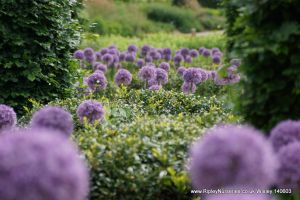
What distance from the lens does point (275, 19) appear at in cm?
355

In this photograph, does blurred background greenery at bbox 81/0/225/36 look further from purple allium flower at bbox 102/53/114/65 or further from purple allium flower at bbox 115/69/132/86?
purple allium flower at bbox 115/69/132/86

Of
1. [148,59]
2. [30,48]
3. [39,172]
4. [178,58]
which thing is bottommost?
[39,172]

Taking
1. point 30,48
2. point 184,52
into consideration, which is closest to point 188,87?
point 30,48

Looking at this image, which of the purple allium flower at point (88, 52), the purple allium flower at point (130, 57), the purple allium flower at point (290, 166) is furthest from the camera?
the purple allium flower at point (130, 57)

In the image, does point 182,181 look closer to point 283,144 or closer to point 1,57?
point 283,144

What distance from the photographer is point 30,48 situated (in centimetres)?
605

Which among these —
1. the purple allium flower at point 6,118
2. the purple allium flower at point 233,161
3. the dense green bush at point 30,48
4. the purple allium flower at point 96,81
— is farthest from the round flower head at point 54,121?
the purple allium flower at point 96,81

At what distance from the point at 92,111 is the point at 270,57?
5.27 ft

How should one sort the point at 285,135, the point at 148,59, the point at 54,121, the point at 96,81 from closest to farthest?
1. the point at 285,135
2. the point at 54,121
3. the point at 96,81
4. the point at 148,59

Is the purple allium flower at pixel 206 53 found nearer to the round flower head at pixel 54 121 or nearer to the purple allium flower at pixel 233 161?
the round flower head at pixel 54 121

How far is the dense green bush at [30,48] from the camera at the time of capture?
593cm

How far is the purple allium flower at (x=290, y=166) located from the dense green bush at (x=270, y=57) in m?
0.78

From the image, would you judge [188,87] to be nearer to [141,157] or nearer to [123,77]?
[123,77]

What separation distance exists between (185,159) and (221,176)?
4.03 feet
